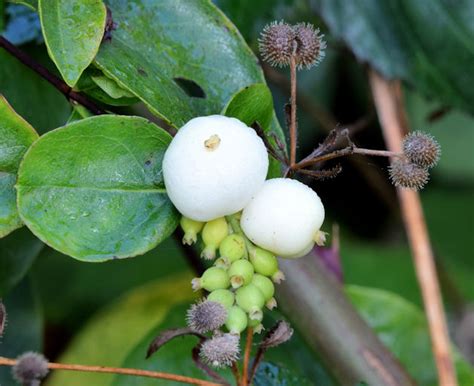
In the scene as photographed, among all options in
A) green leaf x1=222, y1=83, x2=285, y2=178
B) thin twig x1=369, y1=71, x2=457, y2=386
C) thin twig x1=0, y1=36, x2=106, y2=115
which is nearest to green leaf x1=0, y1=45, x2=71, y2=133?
thin twig x1=0, y1=36, x2=106, y2=115

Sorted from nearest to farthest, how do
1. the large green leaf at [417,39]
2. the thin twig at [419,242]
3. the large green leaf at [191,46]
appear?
1. the large green leaf at [191,46]
2. the thin twig at [419,242]
3. the large green leaf at [417,39]

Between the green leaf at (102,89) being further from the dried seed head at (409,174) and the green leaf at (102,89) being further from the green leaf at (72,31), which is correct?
the dried seed head at (409,174)

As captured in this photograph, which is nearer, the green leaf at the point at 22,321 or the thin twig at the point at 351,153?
the thin twig at the point at 351,153

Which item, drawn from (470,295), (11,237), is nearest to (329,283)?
(11,237)

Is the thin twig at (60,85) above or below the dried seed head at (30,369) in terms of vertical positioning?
above

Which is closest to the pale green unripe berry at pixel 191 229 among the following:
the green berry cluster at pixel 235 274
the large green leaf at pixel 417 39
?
the green berry cluster at pixel 235 274

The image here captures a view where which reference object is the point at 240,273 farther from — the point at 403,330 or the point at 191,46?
the point at 403,330
